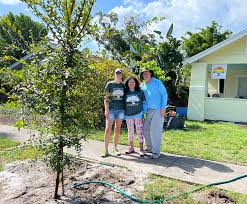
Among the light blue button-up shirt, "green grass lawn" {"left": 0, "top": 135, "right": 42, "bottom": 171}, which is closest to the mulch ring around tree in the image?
"green grass lawn" {"left": 0, "top": 135, "right": 42, "bottom": 171}

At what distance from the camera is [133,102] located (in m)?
6.60

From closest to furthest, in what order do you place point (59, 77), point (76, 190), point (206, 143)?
point (59, 77), point (76, 190), point (206, 143)

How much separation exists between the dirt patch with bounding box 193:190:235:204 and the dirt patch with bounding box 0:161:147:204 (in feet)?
2.98

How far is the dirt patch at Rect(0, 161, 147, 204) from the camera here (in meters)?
4.37

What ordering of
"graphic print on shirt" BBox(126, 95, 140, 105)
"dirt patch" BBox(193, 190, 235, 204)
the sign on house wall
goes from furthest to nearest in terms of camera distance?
1. the sign on house wall
2. "graphic print on shirt" BBox(126, 95, 140, 105)
3. "dirt patch" BBox(193, 190, 235, 204)

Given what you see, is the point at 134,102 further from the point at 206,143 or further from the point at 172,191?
the point at 206,143

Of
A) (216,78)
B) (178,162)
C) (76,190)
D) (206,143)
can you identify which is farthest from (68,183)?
(216,78)

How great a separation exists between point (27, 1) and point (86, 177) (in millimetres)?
2915

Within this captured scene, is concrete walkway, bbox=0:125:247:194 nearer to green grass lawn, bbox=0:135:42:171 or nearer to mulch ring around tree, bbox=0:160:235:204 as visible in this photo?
mulch ring around tree, bbox=0:160:235:204

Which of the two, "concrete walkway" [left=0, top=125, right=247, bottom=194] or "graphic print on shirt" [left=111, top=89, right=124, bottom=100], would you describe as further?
"graphic print on shirt" [left=111, top=89, right=124, bottom=100]

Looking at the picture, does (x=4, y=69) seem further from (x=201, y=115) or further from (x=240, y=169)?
(x=201, y=115)

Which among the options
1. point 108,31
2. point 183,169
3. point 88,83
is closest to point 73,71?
point 88,83

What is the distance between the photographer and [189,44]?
2961 centimetres

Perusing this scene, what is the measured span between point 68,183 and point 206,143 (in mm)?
4763
